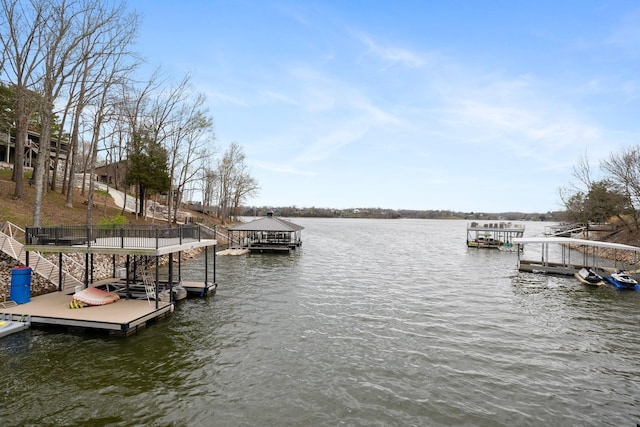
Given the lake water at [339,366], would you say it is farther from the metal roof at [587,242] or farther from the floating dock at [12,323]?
the metal roof at [587,242]

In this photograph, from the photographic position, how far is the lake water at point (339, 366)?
8234 millimetres

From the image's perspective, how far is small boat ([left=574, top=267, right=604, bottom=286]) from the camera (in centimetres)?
2398

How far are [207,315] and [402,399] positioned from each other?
9544mm

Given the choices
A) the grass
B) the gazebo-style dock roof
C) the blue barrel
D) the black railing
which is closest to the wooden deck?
the blue barrel

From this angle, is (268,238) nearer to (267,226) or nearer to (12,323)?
(267,226)

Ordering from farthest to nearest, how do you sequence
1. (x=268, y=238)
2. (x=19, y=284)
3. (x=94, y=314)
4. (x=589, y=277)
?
(x=268, y=238) < (x=589, y=277) < (x=19, y=284) < (x=94, y=314)

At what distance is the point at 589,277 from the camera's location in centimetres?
2436

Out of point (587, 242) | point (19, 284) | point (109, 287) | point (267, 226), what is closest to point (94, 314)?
point (19, 284)

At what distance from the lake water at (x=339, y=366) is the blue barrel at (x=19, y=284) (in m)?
2.48

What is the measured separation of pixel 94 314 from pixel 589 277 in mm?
29302

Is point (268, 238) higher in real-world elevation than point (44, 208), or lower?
lower

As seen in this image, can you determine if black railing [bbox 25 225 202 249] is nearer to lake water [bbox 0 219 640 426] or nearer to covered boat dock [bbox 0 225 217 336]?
covered boat dock [bbox 0 225 217 336]

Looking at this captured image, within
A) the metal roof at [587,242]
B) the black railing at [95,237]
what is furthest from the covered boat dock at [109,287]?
the metal roof at [587,242]

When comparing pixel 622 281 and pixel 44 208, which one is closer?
pixel 622 281
